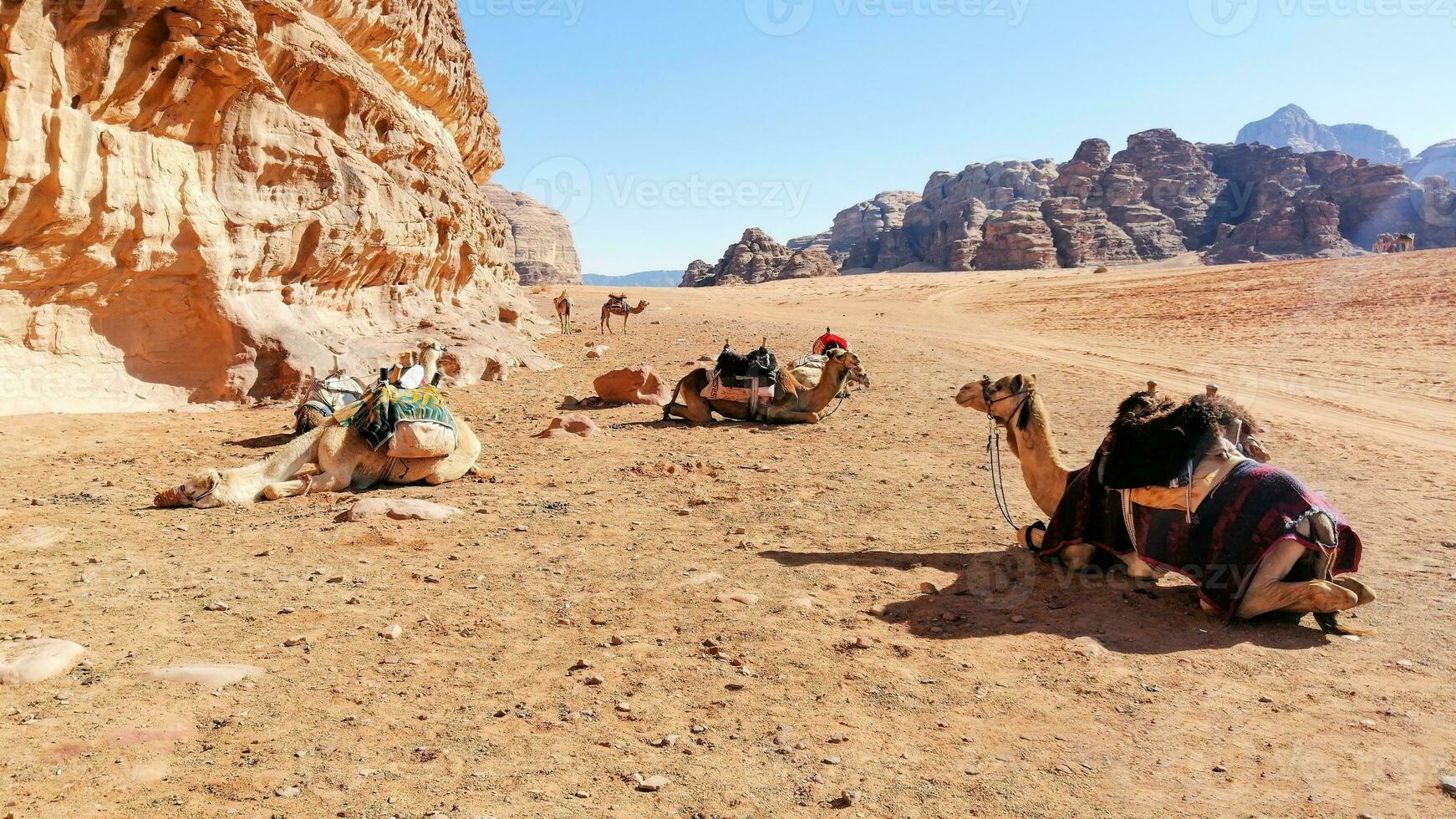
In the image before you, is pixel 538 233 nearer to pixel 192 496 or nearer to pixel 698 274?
pixel 698 274

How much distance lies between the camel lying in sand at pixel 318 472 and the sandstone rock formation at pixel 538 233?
346 feet

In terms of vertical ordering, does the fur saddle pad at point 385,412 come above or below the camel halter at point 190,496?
above

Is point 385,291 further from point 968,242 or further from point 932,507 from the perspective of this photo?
point 968,242

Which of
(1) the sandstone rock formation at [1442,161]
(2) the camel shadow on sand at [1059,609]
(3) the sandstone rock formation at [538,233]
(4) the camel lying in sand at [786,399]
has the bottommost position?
(2) the camel shadow on sand at [1059,609]

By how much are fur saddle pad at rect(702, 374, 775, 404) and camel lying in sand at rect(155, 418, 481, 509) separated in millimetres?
4057

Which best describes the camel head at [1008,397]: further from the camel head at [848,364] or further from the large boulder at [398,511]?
the camel head at [848,364]

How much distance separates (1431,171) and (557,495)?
249032 millimetres

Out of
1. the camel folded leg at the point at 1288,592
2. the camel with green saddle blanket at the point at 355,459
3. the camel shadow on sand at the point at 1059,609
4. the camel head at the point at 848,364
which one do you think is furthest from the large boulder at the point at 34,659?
the camel head at the point at 848,364

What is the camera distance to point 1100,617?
5.18 metres

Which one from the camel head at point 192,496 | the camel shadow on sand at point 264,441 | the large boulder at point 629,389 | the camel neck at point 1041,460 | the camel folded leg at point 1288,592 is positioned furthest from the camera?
the large boulder at point 629,389

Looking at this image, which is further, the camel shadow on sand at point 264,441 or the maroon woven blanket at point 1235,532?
the camel shadow on sand at point 264,441

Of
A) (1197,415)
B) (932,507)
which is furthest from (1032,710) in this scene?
(932,507)

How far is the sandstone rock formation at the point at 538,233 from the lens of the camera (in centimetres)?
12112

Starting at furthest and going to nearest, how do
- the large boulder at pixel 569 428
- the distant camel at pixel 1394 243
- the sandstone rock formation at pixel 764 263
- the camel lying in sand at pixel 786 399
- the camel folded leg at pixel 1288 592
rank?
the sandstone rock formation at pixel 764 263 < the distant camel at pixel 1394 243 < the camel lying in sand at pixel 786 399 < the large boulder at pixel 569 428 < the camel folded leg at pixel 1288 592
